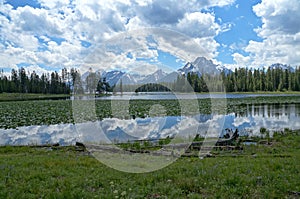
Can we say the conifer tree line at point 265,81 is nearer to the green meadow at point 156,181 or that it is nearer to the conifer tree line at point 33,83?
the conifer tree line at point 33,83

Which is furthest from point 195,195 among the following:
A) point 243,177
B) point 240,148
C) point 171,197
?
point 240,148

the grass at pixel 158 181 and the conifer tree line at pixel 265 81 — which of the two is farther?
the conifer tree line at pixel 265 81

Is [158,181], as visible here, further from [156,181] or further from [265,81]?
[265,81]

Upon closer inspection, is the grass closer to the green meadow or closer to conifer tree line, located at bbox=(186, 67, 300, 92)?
the green meadow

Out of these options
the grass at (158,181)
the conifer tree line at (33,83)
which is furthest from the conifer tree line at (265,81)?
the grass at (158,181)

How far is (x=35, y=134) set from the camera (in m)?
22.4

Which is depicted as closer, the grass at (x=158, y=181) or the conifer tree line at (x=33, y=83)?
the grass at (x=158, y=181)

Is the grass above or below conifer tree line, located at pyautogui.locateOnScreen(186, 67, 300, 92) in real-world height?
below

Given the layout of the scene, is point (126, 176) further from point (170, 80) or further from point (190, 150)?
point (190, 150)

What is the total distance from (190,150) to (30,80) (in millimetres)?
139933

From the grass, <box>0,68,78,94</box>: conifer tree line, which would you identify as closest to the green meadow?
the grass

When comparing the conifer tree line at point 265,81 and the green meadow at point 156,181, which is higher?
the conifer tree line at point 265,81

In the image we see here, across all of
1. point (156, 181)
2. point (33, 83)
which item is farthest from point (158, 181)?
point (33, 83)

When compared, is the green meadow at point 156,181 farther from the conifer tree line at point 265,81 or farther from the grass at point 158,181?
the conifer tree line at point 265,81
